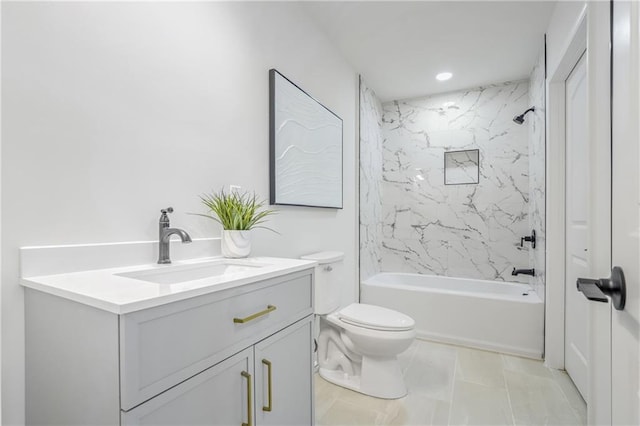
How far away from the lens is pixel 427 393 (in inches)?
76.7

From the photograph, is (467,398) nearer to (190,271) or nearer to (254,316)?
(254,316)

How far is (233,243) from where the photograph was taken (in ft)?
4.69

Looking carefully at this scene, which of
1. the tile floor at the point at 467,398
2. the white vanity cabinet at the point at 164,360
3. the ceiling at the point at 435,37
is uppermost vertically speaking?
the ceiling at the point at 435,37

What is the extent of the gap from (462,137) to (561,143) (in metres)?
1.32

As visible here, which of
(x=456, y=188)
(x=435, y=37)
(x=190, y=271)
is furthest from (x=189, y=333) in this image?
(x=456, y=188)

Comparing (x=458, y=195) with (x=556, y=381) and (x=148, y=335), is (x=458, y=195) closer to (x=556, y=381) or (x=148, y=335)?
(x=556, y=381)

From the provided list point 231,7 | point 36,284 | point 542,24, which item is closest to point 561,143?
point 542,24

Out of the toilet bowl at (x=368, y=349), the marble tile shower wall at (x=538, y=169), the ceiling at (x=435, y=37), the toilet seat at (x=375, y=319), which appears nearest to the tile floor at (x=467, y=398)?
the toilet bowl at (x=368, y=349)

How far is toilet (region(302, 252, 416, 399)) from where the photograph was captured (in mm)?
1895

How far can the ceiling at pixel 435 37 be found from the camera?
2172 millimetres

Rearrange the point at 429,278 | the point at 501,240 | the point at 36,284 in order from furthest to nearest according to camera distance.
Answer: the point at 429,278 → the point at 501,240 → the point at 36,284

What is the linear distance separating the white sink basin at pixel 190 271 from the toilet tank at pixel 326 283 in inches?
27.7

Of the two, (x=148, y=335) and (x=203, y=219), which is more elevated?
(x=203, y=219)

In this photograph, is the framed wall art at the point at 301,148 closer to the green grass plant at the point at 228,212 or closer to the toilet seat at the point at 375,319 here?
the green grass plant at the point at 228,212
